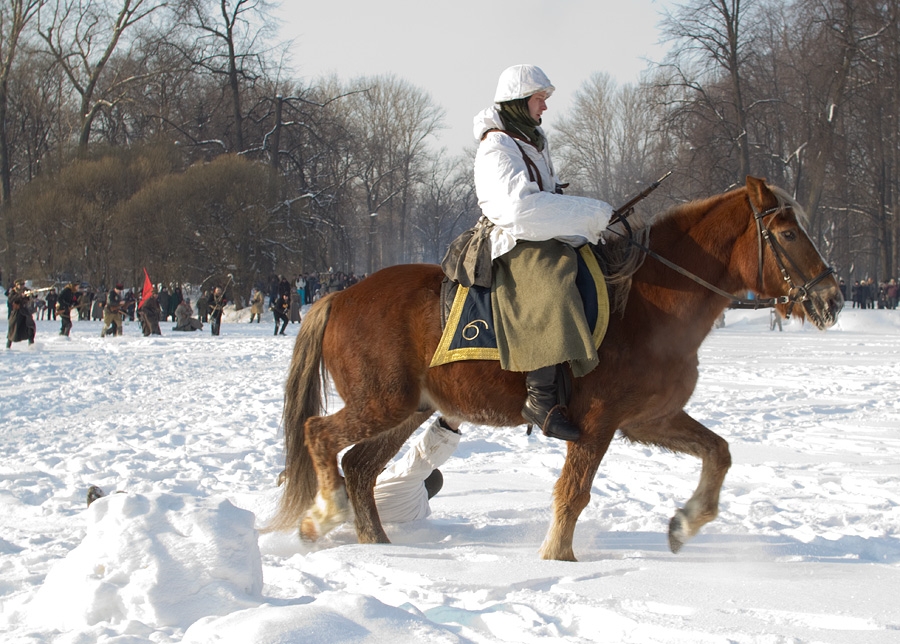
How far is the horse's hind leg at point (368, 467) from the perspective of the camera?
4.96 metres

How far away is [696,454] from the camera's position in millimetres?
4812

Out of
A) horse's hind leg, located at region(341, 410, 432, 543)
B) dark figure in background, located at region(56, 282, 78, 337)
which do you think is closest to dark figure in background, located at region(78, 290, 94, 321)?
dark figure in background, located at region(56, 282, 78, 337)

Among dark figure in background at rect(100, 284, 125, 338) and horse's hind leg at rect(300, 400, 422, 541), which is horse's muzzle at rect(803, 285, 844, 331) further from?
dark figure in background at rect(100, 284, 125, 338)

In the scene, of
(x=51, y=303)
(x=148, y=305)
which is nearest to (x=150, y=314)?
(x=148, y=305)

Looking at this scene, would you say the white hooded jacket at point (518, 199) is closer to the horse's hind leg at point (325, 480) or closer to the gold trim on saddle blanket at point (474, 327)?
the gold trim on saddle blanket at point (474, 327)

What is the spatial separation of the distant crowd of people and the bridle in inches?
696

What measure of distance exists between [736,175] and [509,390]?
86.0 ft

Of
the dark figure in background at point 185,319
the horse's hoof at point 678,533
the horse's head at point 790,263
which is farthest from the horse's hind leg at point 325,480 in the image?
the dark figure in background at point 185,319

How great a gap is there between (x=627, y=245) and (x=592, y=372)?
689mm

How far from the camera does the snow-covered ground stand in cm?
315

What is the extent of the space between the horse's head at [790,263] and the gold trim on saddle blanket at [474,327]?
79 cm

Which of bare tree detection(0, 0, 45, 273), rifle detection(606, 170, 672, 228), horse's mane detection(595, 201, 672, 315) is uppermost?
bare tree detection(0, 0, 45, 273)

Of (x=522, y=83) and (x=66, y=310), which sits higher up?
(x=522, y=83)

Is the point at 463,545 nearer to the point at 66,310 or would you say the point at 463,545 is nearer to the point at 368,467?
the point at 368,467
